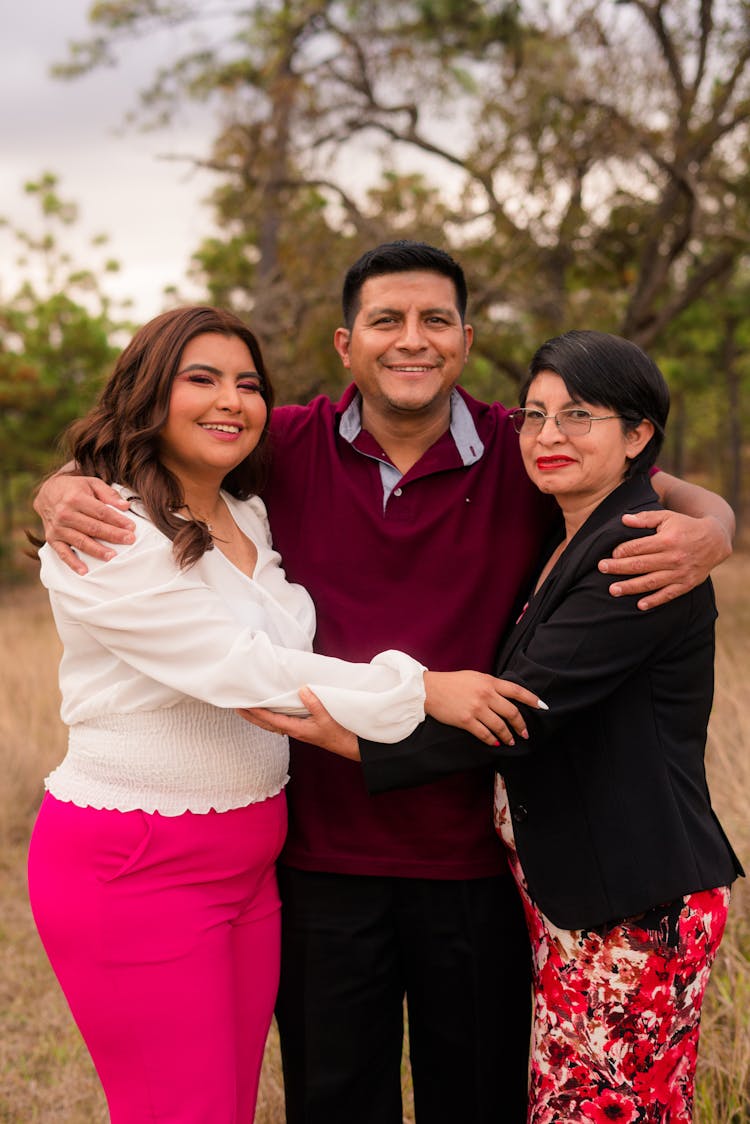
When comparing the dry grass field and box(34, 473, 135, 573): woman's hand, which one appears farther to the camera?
the dry grass field

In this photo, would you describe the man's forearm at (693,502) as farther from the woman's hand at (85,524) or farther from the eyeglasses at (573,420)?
the woman's hand at (85,524)

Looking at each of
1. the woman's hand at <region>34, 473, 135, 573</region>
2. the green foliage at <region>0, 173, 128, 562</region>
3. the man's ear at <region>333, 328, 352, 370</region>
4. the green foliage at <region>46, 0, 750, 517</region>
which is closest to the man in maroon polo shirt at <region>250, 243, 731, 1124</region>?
the man's ear at <region>333, 328, 352, 370</region>

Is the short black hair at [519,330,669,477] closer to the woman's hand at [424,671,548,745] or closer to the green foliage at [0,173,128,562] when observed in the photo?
the woman's hand at [424,671,548,745]

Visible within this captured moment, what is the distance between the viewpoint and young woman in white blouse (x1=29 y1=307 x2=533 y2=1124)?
205cm

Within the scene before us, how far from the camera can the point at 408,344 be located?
8.82ft

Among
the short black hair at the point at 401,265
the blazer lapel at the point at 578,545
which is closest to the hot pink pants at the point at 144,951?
the blazer lapel at the point at 578,545

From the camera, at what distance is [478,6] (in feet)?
33.5

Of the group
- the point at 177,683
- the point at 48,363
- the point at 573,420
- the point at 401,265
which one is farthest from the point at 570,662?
the point at 48,363

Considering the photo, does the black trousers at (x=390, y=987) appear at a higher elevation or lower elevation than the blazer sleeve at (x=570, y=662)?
lower

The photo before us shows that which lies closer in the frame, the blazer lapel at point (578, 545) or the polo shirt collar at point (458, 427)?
the blazer lapel at point (578, 545)

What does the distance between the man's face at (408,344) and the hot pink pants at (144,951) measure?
1197mm

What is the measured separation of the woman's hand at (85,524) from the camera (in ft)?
6.86

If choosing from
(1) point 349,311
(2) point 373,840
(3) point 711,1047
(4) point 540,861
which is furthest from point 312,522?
(3) point 711,1047

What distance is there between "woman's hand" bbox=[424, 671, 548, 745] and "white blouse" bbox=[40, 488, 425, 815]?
0.05 meters
